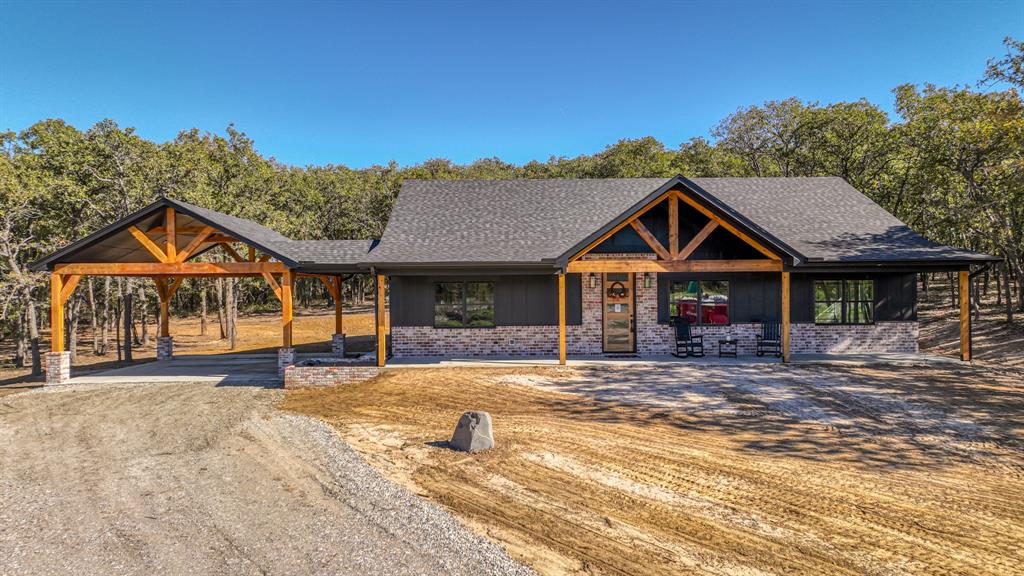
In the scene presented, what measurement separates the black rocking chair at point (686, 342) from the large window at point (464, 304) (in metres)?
5.18

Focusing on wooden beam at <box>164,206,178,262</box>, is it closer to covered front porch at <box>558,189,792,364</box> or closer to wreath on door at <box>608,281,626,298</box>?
covered front porch at <box>558,189,792,364</box>

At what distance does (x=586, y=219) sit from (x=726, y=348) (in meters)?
5.62

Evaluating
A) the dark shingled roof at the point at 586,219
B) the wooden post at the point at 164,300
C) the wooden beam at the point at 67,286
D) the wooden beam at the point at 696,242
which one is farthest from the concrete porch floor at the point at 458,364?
the wooden beam at the point at 696,242

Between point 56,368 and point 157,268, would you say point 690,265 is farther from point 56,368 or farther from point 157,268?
point 56,368

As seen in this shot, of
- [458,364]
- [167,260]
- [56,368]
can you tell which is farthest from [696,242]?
[56,368]

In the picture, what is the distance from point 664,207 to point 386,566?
Answer: 1242 centimetres

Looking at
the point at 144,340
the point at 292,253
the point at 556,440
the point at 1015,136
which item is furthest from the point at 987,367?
the point at 144,340

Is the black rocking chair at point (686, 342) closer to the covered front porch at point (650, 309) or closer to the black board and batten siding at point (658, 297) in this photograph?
the covered front porch at point (650, 309)

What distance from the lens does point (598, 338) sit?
1399cm

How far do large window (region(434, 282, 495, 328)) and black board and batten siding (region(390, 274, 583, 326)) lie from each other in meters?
0.15

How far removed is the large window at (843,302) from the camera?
45.5 feet

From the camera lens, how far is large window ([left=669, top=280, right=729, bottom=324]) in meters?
13.9

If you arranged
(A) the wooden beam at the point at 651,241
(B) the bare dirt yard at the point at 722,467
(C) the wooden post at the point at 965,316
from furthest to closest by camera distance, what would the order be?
(C) the wooden post at the point at 965,316
(A) the wooden beam at the point at 651,241
(B) the bare dirt yard at the point at 722,467

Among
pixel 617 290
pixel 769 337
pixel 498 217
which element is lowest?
pixel 769 337
